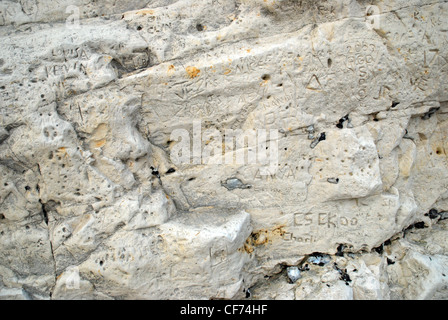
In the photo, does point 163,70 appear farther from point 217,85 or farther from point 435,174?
point 435,174

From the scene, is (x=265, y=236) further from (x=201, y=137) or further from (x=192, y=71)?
(x=192, y=71)

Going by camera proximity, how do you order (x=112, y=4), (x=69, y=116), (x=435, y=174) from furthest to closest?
(x=435, y=174)
(x=112, y=4)
(x=69, y=116)

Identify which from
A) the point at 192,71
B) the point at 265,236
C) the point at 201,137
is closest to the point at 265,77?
the point at 192,71

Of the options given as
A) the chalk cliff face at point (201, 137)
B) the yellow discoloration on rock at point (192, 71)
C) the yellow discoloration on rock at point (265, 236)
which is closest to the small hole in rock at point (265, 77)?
the chalk cliff face at point (201, 137)

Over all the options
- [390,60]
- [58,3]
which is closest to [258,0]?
[390,60]

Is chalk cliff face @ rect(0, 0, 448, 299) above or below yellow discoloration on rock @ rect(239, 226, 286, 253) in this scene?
above

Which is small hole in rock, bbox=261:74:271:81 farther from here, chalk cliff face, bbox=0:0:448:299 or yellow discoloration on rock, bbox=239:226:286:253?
yellow discoloration on rock, bbox=239:226:286:253

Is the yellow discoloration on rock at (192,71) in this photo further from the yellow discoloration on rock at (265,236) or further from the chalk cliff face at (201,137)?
the yellow discoloration on rock at (265,236)

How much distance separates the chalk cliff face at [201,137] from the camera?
7.66 feet

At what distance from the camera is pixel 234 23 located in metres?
Result: 2.45

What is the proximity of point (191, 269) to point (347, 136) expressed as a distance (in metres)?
1.37

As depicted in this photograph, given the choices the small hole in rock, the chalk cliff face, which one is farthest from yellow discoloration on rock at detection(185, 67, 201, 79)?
the small hole in rock

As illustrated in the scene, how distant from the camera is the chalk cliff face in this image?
233cm

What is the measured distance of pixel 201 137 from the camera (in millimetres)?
Answer: 2564
